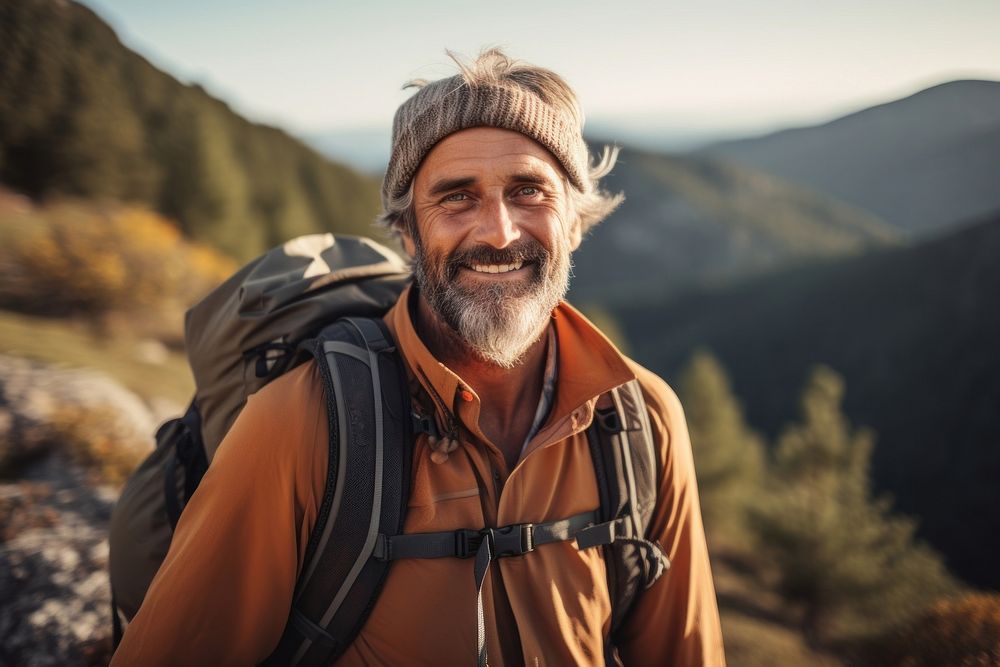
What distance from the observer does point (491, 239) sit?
242cm

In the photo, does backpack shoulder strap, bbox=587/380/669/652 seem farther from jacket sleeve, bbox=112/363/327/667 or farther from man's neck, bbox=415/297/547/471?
jacket sleeve, bbox=112/363/327/667

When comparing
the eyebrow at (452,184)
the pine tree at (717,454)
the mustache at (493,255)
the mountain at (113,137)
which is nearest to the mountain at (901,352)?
the pine tree at (717,454)

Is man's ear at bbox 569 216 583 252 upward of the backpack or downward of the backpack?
upward

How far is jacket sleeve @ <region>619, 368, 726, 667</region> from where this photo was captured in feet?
8.13

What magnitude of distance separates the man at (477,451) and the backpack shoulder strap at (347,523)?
2.3 inches

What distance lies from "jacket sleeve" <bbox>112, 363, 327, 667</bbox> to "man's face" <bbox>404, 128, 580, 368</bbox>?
0.78 metres

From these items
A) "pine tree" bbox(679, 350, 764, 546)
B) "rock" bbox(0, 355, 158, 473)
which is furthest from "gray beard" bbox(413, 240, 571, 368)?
"pine tree" bbox(679, 350, 764, 546)

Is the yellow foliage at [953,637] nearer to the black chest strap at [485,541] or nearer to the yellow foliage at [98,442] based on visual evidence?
the black chest strap at [485,541]

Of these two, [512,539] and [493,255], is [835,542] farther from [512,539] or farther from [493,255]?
[493,255]

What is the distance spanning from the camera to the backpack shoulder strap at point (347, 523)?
2.01 meters

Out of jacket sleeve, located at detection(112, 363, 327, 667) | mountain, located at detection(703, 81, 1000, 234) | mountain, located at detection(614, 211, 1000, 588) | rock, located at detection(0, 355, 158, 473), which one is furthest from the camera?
mountain, located at detection(703, 81, 1000, 234)

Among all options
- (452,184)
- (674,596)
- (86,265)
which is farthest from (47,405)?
(86,265)

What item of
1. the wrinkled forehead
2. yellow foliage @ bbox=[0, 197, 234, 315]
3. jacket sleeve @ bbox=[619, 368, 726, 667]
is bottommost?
jacket sleeve @ bbox=[619, 368, 726, 667]

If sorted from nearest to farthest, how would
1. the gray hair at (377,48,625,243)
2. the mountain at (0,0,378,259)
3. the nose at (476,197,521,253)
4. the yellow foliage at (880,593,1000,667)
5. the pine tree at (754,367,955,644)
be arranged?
the nose at (476,197,521,253) → the gray hair at (377,48,625,243) → the yellow foliage at (880,593,1000,667) → the mountain at (0,0,378,259) → the pine tree at (754,367,955,644)
